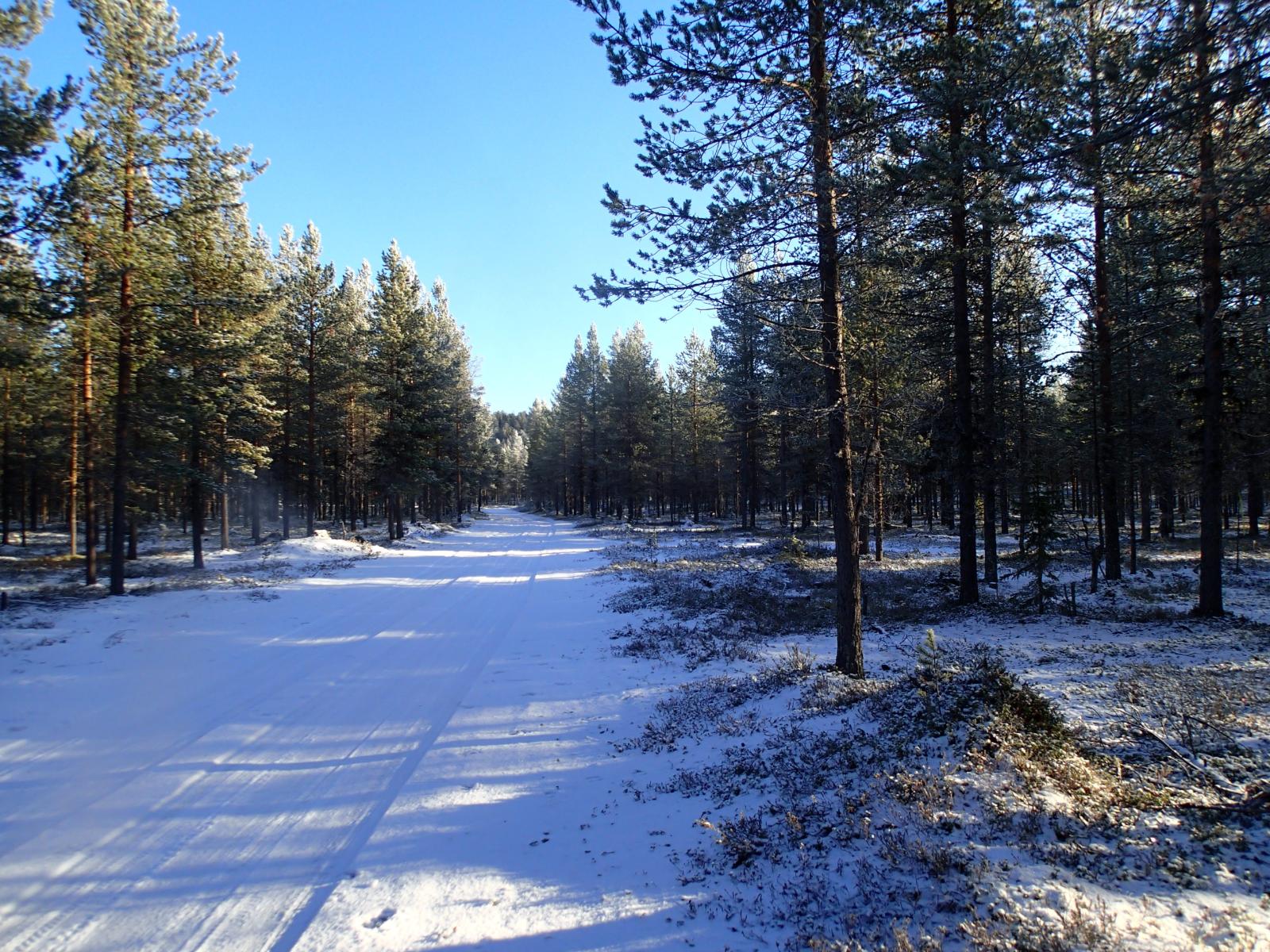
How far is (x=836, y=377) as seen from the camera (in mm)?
8453

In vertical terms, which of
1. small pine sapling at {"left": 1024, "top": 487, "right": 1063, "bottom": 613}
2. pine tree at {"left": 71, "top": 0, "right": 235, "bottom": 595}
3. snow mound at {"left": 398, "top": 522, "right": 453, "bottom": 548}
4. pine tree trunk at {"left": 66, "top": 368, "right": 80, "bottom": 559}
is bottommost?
snow mound at {"left": 398, "top": 522, "right": 453, "bottom": 548}

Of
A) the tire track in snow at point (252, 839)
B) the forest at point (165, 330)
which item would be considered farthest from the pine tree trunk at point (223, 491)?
the tire track in snow at point (252, 839)

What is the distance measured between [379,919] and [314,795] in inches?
84.4

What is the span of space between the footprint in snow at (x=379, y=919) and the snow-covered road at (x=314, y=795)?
0.06 ft

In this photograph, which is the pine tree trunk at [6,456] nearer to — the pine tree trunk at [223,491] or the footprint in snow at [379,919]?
the pine tree trunk at [223,491]

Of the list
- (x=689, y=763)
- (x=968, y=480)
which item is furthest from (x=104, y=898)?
(x=968, y=480)

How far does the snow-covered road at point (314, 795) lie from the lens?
4113 mm

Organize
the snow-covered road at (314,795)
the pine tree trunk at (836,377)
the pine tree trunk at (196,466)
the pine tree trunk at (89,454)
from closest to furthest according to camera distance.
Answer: the snow-covered road at (314,795) < the pine tree trunk at (836,377) < the pine tree trunk at (89,454) < the pine tree trunk at (196,466)

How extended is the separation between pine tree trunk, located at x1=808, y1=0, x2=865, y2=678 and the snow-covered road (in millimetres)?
3213

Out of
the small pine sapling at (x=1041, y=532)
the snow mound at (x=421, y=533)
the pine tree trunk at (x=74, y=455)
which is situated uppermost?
the pine tree trunk at (x=74, y=455)

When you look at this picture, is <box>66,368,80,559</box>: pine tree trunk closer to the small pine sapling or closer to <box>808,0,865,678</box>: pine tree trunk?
<box>808,0,865,678</box>: pine tree trunk

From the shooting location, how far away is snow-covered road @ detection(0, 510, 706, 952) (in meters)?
4.11

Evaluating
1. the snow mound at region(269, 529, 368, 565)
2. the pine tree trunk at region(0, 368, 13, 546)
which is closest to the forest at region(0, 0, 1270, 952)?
the snow mound at region(269, 529, 368, 565)

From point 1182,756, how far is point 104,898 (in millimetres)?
8293
